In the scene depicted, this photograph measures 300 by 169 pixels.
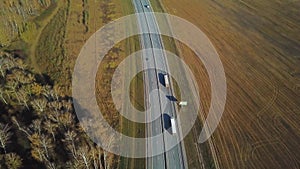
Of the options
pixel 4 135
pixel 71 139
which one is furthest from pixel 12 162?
pixel 71 139

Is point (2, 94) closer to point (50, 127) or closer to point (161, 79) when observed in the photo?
point (50, 127)

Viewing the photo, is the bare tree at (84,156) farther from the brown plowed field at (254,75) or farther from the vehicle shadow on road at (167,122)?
the brown plowed field at (254,75)

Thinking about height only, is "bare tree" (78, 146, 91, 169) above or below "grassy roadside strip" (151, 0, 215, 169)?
above

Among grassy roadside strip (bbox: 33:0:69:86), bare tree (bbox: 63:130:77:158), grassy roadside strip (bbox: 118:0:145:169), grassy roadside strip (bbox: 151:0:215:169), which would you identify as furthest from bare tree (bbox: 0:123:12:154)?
grassy roadside strip (bbox: 151:0:215:169)

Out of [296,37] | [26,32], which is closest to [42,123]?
[26,32]

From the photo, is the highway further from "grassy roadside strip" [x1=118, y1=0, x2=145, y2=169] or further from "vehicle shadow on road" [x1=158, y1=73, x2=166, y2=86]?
"grassy roadside strip" [x1=118, y1=0, x2=145, y2=169]
